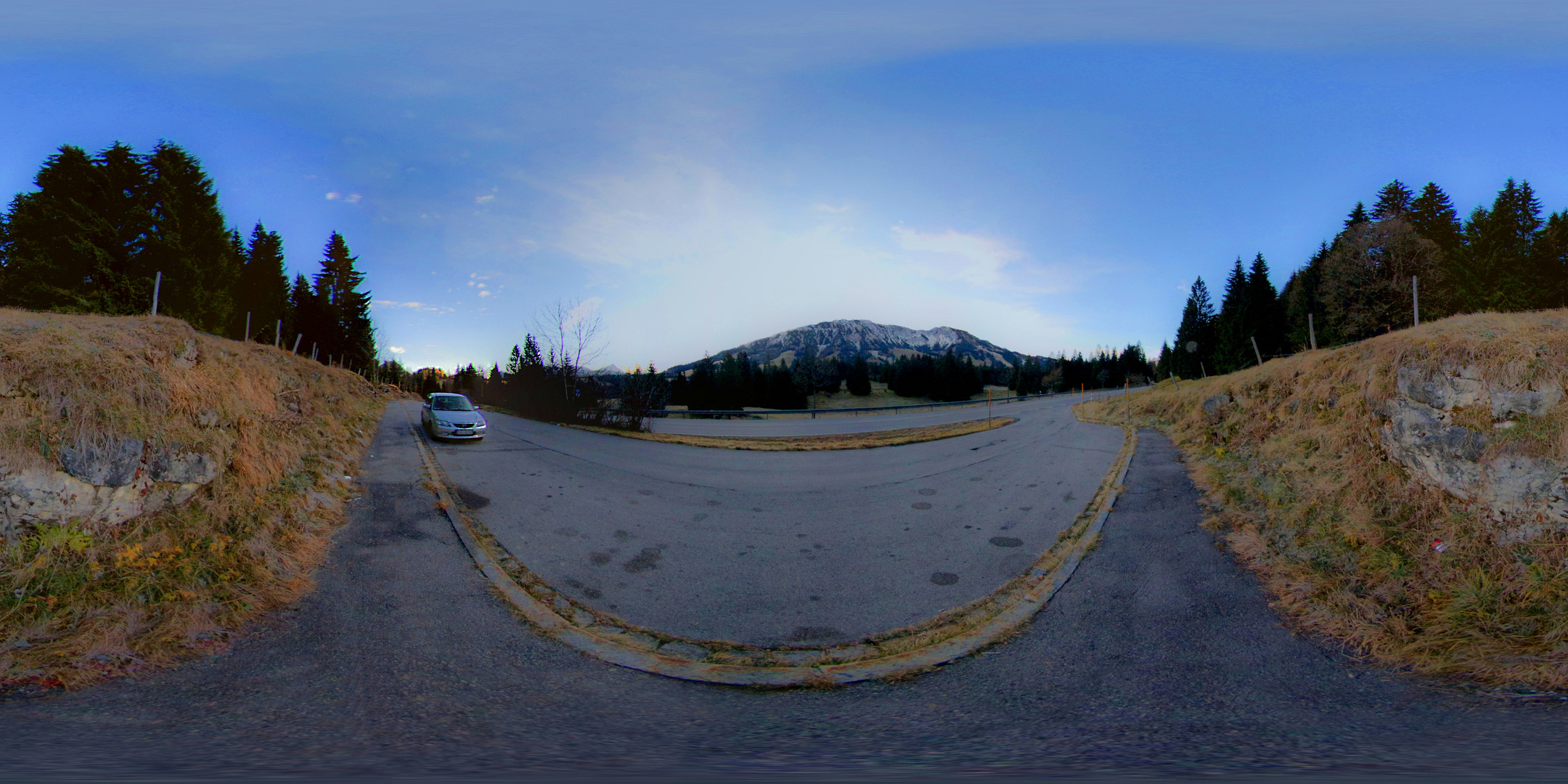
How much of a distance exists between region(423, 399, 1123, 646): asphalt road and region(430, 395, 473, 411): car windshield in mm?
4518

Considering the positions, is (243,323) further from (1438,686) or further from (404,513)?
(1438,686)

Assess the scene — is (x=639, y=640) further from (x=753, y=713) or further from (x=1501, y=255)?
(x=1501, y=255)

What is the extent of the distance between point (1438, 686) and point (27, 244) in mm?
37246

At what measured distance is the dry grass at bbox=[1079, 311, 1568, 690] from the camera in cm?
396

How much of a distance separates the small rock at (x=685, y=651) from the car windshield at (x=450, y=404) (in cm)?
1519

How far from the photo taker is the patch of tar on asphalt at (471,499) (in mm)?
7711

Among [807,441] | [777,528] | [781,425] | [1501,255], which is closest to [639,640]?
[777,528]

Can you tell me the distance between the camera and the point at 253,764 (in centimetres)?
288

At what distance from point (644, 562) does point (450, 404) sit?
1453 cm

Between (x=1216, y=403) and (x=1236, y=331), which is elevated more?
(x=1236, y=331)

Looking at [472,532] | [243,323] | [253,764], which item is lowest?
[253,764]

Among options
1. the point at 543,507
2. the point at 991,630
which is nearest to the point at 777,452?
the point at 543,507

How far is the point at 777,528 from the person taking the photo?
22.7 ft

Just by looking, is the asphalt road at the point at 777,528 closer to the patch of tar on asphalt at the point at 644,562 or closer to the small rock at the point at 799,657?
the patch of tar on asphalt at the point at 644,562
